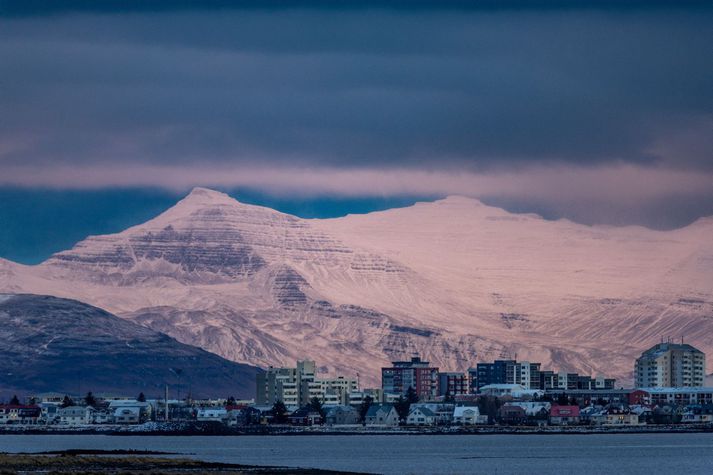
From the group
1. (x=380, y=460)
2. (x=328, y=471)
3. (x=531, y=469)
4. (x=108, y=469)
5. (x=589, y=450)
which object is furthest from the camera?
(x=589, y=450)

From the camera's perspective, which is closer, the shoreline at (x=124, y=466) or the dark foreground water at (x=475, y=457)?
the shoreline at (x=124, y=466)

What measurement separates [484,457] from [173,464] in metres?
42.2

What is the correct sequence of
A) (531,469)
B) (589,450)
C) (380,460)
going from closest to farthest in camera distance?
(531,469), (380,460), (589,450)

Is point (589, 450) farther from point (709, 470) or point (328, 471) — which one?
point (328, 471)

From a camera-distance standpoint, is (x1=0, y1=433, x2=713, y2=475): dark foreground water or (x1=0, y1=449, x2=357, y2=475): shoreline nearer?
(x1=0, y1=449, x2=357, y2=475): shoreline

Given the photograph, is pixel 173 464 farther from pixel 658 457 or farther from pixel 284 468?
pixel 658 457

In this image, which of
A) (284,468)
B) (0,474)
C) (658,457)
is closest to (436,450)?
(658,457)

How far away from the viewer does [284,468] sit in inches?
5522

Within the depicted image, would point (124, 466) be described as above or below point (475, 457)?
below

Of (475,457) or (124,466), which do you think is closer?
(124,466)

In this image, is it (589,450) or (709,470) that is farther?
(589,450)

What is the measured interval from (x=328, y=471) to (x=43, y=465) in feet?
67.7

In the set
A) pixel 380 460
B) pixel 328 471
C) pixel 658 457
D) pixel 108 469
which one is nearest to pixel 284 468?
pixel 328 471

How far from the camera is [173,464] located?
138m
